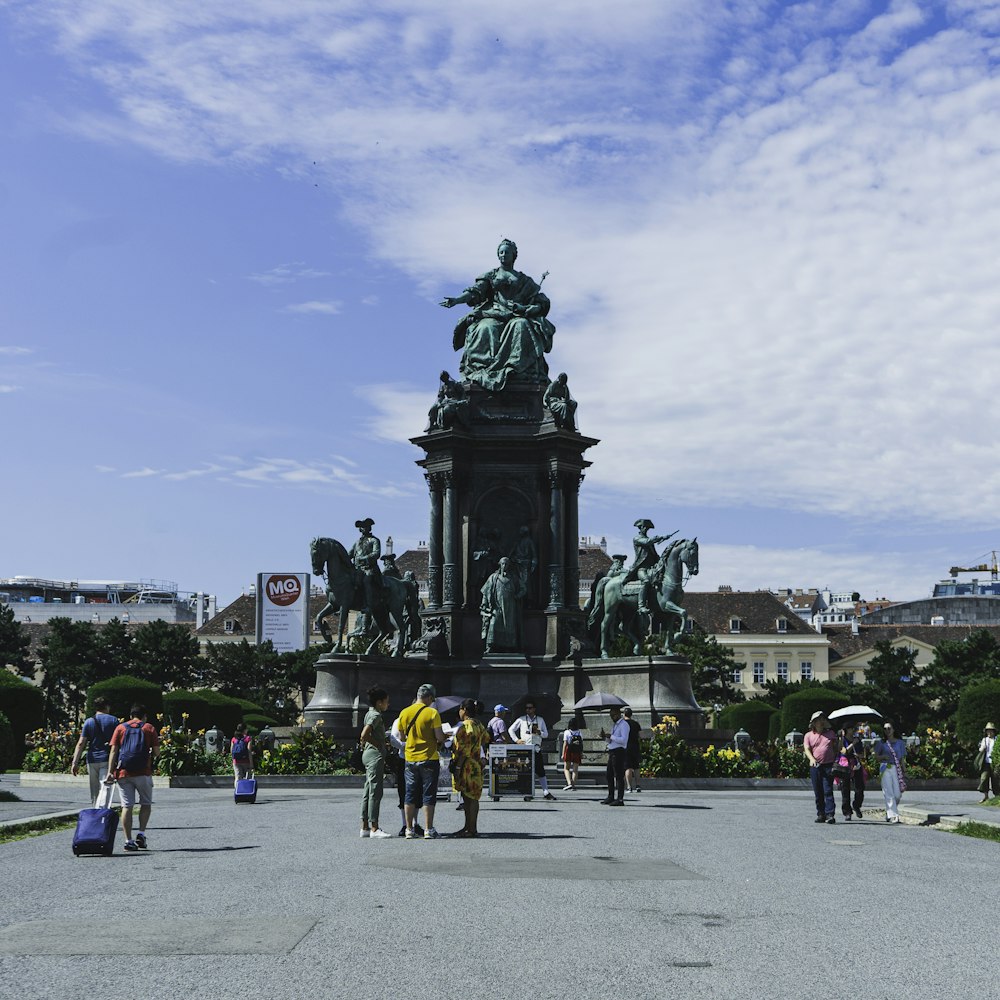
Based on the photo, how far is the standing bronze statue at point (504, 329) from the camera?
4459 cm

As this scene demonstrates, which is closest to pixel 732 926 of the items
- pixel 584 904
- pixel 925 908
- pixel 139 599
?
pixel 584 904

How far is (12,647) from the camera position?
102m

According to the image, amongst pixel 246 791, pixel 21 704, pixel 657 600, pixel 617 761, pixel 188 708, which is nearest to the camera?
pixel 617 761

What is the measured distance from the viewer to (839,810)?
29.0m

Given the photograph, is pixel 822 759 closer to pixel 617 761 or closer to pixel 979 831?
pixel 979 831

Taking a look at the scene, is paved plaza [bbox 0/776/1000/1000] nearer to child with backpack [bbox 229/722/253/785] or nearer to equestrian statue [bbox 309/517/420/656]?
child with backpack [bbox 229/722/253/785]

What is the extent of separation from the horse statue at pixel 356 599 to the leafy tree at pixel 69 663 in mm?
53281

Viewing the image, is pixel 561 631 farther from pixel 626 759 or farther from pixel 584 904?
pixel 584 904

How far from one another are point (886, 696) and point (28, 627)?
3300 inches

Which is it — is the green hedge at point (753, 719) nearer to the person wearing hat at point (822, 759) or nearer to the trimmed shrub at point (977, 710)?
the trimmed shrub at point (977, 710)

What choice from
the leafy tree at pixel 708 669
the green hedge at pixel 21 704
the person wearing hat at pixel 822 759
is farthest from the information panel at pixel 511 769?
the leafy tree at pixel 708 669

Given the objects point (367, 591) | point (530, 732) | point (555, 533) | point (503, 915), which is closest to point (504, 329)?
point (555, 533)

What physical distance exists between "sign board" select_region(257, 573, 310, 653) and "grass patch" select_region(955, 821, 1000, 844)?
290 ft

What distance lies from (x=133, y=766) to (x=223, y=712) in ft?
144
